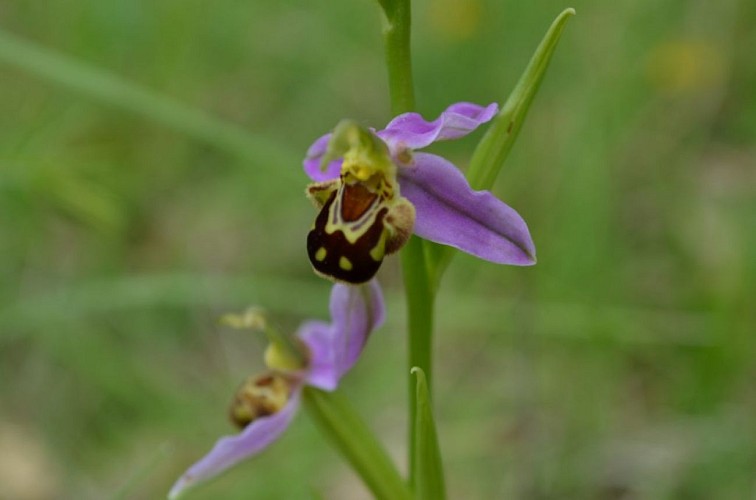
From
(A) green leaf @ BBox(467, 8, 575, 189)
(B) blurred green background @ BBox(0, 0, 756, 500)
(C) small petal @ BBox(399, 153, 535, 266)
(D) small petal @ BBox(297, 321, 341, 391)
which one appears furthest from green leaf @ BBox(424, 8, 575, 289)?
(B) blurred green background @ BBox(0, 0, 756, 500)

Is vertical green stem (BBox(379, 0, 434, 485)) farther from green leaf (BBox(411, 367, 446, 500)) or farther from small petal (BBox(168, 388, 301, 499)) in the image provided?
small petal (BBox(168, 388, 301, 499))

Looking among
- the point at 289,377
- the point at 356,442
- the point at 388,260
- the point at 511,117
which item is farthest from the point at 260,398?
the point at 388,260

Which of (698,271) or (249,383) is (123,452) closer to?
(249,383)

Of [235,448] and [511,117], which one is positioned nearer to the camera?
[511,117]

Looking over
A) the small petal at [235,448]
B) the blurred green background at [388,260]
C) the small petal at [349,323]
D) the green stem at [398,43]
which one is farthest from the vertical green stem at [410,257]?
the blurred green background at [388,260]

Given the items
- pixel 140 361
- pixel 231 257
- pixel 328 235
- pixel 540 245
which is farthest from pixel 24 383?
pixel 328 235

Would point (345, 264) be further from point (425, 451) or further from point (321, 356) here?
point (321, 356)
